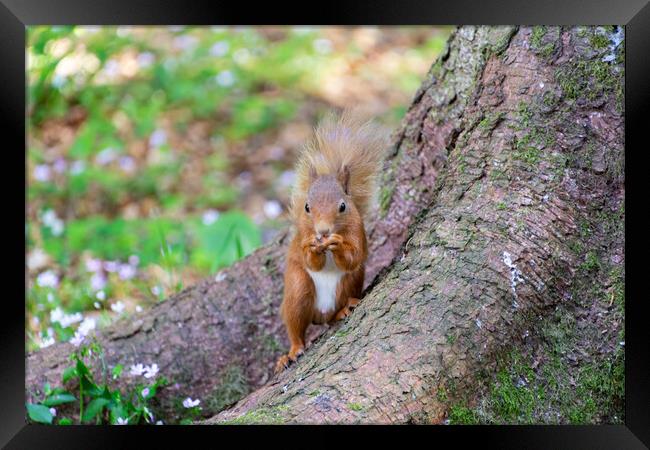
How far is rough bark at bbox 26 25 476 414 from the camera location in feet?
8.20

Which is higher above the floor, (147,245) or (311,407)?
(147,245)

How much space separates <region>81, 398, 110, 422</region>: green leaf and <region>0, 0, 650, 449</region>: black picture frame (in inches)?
14.9

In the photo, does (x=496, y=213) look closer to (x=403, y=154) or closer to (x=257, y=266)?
(x=403, y=154)

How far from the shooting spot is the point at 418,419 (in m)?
1.72

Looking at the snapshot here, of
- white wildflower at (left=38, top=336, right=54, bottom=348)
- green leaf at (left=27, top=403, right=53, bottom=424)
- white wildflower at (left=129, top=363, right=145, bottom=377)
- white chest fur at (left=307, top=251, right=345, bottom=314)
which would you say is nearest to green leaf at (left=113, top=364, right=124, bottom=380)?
white wildflower at (left=129, top=363, right=145, bottom=377)

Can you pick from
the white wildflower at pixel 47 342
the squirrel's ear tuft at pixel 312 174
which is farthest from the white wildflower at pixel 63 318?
the squirrel's ear tuft at pixel 312 174

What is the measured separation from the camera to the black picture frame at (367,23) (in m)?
1.70

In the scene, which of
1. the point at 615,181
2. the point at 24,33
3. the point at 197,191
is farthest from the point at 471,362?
the point at 197,191

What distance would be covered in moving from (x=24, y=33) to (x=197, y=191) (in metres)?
2.95

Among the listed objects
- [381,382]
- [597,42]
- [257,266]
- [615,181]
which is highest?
[597,42]

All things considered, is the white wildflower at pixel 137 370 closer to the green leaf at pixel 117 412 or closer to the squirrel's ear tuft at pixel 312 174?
the green leaf at pixel 117 412

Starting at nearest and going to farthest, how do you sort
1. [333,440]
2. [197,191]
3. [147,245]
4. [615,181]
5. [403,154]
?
[333,440] < [615,181] < [403,154] < [147,245] < [197,191]

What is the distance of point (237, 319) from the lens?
2.64 meters

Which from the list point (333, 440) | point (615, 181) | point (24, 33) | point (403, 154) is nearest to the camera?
point (333, 440)
